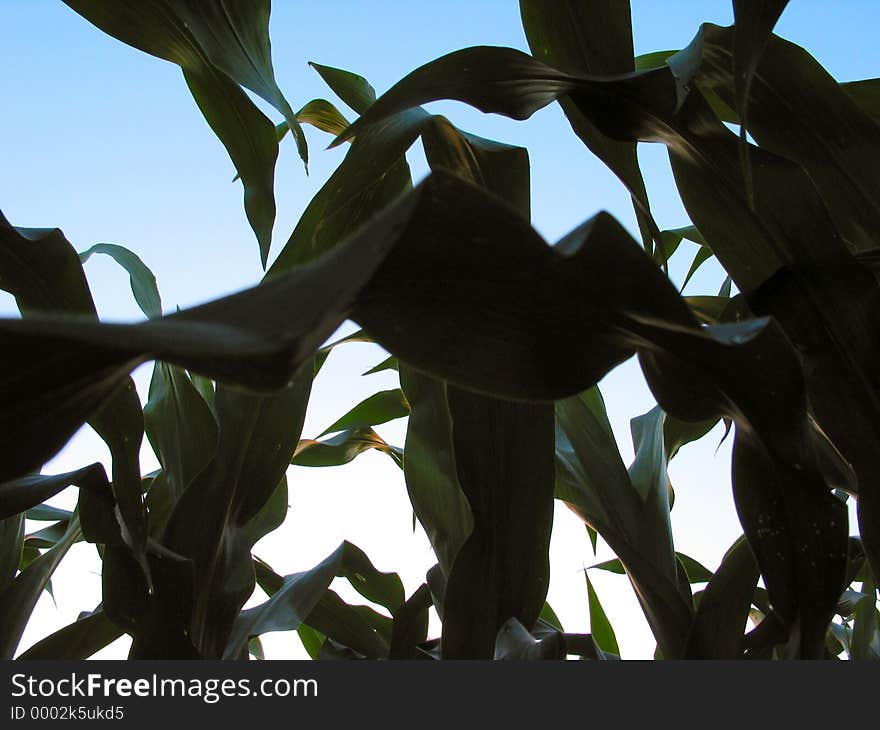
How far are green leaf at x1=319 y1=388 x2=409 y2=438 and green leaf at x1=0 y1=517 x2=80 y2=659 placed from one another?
0.24m

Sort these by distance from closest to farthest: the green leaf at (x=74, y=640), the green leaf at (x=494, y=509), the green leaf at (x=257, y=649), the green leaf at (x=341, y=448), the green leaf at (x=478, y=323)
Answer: the green leaf at (x=478, y=323) < the green leaf at (x=494, y=509) < the green leaf at (x=74, y=640) < the green leaf at (x=341, y=448) < the green leaf at (x=257, y=649)

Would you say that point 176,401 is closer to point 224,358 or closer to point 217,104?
point 217,104

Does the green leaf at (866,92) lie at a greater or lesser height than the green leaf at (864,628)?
greater

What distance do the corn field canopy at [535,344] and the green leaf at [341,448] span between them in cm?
14

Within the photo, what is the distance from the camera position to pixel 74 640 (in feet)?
1.65

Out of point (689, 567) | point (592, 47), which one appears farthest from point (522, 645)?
point (689, 567)

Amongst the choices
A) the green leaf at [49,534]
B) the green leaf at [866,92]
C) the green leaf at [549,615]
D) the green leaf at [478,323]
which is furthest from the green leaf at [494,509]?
the green leaf at [49,534]

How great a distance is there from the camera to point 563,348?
229 millimetres

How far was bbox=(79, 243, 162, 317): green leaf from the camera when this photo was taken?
0.54 m

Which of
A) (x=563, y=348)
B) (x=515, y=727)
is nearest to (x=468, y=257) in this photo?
(x=563, y=348)

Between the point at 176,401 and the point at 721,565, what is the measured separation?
0.31 m

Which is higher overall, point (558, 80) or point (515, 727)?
point (558, 80)

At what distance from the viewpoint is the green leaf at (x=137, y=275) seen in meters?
0.54

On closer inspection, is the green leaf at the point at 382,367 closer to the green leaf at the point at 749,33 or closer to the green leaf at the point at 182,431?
the green leaf at the point at 182,431
